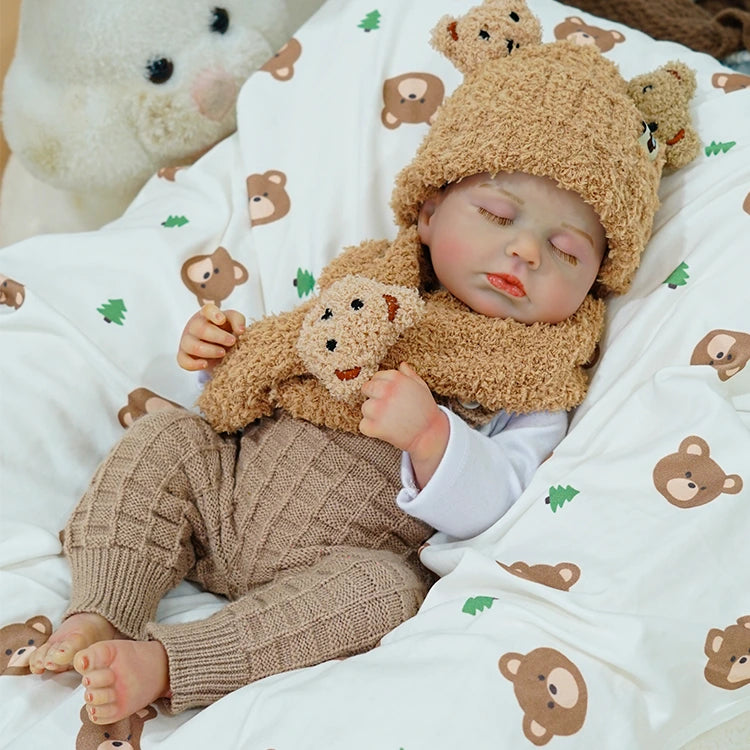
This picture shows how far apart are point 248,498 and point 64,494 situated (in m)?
0.24

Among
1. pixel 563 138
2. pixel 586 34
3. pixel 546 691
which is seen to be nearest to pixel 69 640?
pixel 546 691

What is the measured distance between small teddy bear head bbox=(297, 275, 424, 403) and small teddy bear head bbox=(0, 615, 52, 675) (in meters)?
0.41

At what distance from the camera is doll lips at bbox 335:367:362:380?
98cm

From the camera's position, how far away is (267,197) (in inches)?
51.4

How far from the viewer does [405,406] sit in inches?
38.1

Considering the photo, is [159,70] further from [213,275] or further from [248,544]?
[248,544]

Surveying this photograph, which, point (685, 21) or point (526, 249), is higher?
point (685, 21)

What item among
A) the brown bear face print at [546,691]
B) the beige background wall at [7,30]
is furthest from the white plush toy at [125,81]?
the brown bear face print at [546,691]

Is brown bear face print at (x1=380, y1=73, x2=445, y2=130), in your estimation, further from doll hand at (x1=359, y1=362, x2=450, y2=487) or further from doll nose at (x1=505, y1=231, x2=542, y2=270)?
doll hand at (x1=359, y1=362, x2=450, y2=487)

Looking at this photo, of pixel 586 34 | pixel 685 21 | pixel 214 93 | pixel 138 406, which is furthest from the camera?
pixel 685 21

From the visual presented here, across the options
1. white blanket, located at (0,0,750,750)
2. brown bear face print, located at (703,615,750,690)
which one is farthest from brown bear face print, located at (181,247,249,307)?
brown bear face print, located at (703,615,750,690)

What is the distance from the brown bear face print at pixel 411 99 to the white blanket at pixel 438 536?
0.5 inches

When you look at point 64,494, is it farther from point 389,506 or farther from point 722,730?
point 722,730

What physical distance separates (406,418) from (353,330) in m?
0.11
